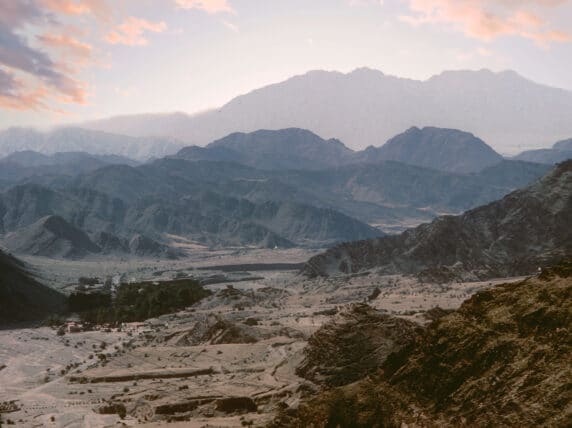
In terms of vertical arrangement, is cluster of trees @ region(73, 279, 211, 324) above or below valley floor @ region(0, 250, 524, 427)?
below

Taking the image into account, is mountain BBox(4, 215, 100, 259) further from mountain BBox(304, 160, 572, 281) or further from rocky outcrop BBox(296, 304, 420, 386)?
rocky outcrop BBox(296, 304, 420, 386)

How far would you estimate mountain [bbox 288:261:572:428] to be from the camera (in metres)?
12.1

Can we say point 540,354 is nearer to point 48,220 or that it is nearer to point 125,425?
point 125,425

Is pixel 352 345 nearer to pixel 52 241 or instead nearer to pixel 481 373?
pixel 481 373

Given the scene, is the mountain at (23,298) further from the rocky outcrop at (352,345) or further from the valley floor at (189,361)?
the rocky outcrop at (352,345)

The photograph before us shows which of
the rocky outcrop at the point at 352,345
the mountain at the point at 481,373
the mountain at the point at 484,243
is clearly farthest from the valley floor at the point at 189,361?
the mountain at the point at 484,243

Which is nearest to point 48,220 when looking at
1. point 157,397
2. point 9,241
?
point 9,241

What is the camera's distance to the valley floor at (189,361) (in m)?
26.9

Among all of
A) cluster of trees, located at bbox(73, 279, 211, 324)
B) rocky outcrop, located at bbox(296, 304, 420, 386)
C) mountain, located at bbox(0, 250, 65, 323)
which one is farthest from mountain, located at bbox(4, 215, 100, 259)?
rocky outcrop, located at bbox(296, 304, 420, 386)

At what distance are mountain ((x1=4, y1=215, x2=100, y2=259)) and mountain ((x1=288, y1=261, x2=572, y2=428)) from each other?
171327mm

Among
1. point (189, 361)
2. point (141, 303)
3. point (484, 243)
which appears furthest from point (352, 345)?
point (484, 243)

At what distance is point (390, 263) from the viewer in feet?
346

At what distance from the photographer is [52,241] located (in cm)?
17988

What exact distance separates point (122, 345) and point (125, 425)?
3057 cm
